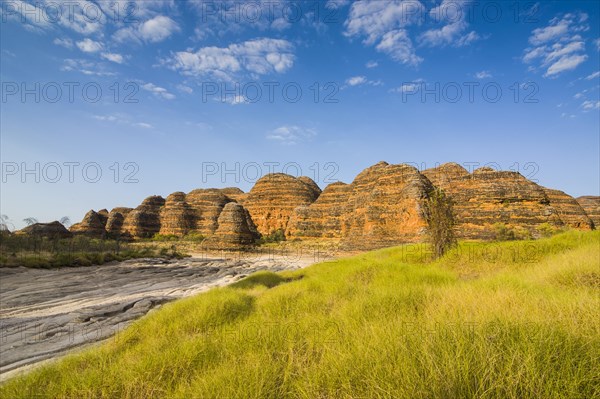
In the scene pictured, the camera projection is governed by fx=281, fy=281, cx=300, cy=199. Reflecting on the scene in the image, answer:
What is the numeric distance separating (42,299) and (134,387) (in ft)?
31.6

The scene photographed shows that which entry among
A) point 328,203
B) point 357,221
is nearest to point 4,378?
point 357,221

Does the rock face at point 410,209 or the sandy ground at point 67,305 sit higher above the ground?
the rock face at point 410,209

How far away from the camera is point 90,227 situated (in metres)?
62.1

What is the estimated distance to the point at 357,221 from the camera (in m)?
39.8

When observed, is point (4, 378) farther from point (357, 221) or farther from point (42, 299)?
point (357, 221)

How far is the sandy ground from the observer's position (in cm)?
516

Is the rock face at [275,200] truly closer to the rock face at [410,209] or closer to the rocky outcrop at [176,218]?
the rock face at [410,209]

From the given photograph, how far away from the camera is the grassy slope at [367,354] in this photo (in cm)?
205

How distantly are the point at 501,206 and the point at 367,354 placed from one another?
3949 cm

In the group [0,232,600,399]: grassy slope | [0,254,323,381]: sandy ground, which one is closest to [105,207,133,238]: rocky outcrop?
[0,254,323,381]: sandy ground

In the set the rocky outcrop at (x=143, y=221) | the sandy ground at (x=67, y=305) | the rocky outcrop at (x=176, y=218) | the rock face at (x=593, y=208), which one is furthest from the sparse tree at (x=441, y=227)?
the rocky outcrop at (x=143, y=221)

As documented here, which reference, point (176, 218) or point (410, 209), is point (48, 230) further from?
point (410, 209)

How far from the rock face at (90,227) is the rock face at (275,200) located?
32.7 metres

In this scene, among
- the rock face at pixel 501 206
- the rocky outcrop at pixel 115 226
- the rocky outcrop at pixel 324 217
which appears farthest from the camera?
the rocky outcrop at pixel 115 226
